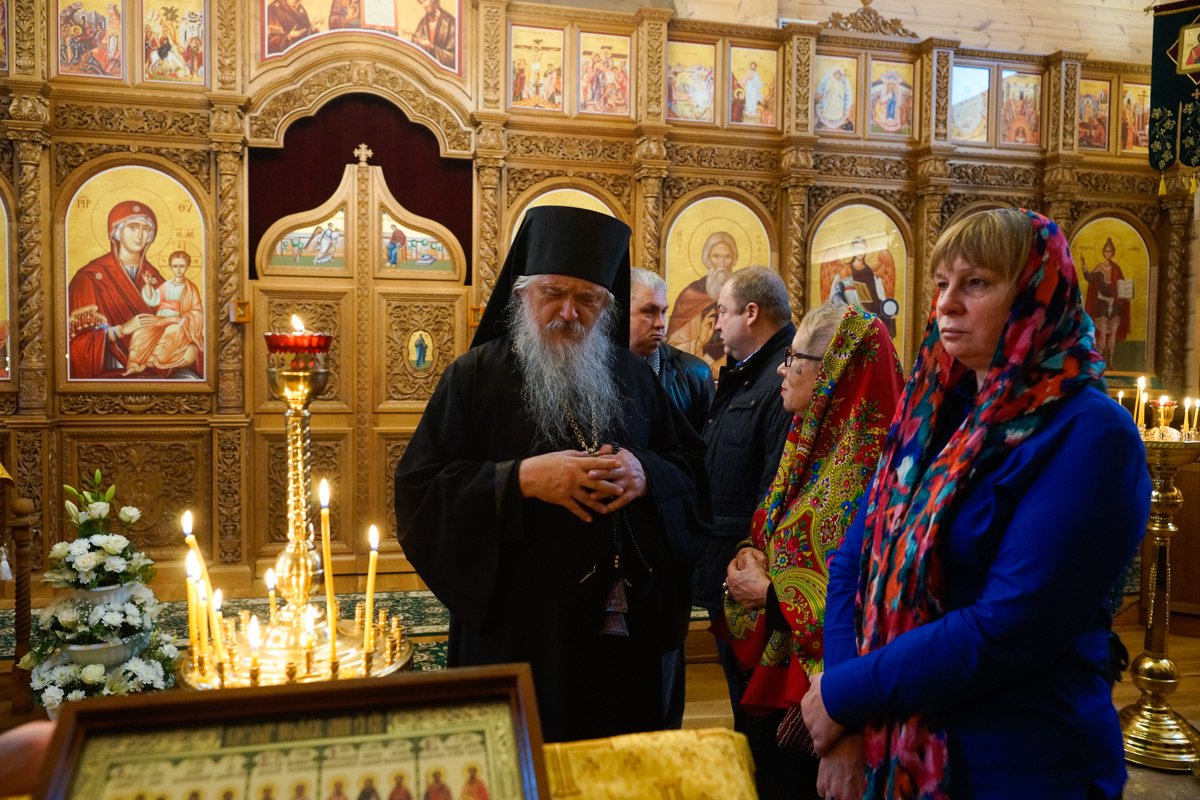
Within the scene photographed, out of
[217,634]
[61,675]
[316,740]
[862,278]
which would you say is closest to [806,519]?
[217,634]

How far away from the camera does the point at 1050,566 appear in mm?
1207

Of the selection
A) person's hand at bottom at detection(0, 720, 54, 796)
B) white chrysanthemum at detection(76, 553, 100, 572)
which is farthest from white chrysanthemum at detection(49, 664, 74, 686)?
person's hand at bottom at detection(0, 720, 54, 796)

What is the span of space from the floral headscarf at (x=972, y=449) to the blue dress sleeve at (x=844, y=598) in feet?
0.36

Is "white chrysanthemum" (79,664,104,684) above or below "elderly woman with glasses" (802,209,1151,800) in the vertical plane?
below

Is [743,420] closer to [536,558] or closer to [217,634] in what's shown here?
[536,558]

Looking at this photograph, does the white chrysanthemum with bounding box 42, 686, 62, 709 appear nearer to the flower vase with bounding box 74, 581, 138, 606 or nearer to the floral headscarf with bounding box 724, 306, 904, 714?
the flower vase with bounding box 74, 581, 138, 606

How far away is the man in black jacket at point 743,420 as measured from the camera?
2.54 meters

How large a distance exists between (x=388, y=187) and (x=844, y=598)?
5.70m

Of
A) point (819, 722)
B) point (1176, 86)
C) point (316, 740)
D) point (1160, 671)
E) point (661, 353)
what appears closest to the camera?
point (316, 740)

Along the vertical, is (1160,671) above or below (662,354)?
below

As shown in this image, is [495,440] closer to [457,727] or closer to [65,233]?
[457,727]

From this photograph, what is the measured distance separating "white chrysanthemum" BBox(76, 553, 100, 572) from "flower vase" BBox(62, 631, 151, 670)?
10.9 inches

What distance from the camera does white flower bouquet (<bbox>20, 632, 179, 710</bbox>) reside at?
9.44ft

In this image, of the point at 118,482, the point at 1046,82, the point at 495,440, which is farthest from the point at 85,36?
the point at 1046,82
